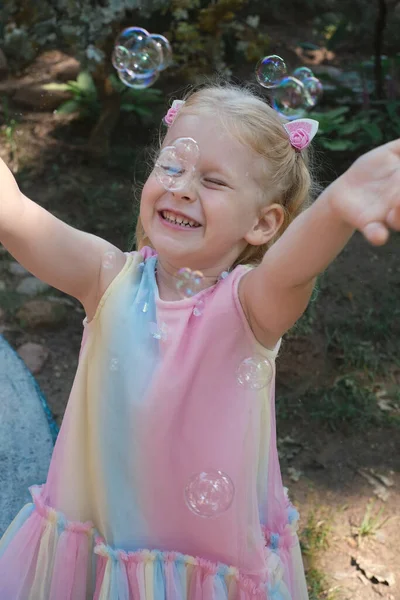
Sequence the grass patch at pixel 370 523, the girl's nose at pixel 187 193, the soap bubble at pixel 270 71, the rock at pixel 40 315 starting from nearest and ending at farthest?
the girl's nose at pixel 187 193, the soap bubble at pixel 270 71, the grass patch at pixel 370 523, the rock at pixel 40 315

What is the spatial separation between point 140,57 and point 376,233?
1450mm

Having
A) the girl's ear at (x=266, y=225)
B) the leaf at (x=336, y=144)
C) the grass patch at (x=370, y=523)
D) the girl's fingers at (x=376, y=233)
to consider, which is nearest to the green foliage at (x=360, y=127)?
the leaf at (x=336, y=144)

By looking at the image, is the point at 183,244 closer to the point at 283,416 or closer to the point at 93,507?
the point at 93,507

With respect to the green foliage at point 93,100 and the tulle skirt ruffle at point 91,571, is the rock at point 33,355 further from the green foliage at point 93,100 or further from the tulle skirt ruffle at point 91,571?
the green foliage at point 93,100

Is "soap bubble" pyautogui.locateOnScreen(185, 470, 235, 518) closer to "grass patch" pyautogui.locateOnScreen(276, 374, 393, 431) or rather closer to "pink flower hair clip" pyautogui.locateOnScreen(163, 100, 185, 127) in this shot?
"pink flower hair clip" pyautogui.locateOnScreen(163, 100, 185, 127)

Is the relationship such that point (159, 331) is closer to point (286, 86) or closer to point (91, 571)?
point (91, 571)

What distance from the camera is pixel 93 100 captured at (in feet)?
15.6

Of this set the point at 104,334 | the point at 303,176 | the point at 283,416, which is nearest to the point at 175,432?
the point at 104,334

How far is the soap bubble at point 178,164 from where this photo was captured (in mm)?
1494

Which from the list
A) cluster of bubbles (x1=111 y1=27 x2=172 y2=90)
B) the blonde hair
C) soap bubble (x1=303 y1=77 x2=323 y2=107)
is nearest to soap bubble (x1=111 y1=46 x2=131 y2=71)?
cluster of bubbles (x1=111 y1=27 x2=172 y2=90)

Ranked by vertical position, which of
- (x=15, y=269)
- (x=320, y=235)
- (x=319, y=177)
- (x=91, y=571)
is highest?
(x=320, y=235)

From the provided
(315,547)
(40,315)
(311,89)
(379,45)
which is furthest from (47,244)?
(379,45)

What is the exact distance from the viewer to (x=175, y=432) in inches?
61.5

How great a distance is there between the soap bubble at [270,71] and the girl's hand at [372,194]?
1.05 m
